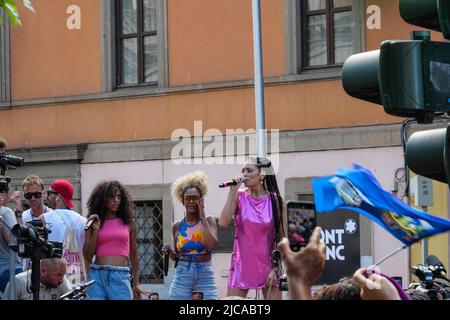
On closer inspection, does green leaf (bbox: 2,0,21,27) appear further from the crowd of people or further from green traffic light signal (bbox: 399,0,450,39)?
green traffic light signal (bbox: 399,0,450,39)

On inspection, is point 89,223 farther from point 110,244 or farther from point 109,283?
point 109,283

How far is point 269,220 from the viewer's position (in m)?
10.9

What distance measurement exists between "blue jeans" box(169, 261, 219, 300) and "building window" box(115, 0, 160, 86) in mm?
10805

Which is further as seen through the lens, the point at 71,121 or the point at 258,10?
the point at 71,121

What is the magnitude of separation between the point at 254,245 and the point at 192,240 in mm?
600

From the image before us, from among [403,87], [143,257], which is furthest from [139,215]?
[403,87]

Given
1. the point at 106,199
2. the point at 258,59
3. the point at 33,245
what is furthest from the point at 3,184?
the point at 258,59

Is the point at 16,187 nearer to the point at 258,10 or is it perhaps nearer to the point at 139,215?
the point at 139,215

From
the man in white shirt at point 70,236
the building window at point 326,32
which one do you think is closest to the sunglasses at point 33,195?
the man in white shirt at point 70,236

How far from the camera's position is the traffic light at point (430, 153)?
6.74 metres

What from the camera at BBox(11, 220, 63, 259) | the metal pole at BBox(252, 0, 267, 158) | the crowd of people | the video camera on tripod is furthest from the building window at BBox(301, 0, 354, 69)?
the camera at BBox(11, 220, 63, 259)
